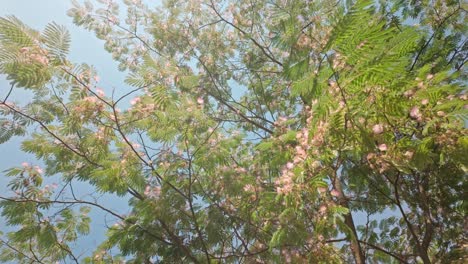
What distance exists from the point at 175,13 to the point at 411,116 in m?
6.17

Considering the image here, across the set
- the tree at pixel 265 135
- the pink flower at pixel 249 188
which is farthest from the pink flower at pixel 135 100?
the pink flower at pixel 249 188

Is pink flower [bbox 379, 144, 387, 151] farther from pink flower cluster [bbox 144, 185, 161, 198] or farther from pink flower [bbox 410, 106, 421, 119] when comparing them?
pink flower cluster [bbox 144, 185, 161, 198]

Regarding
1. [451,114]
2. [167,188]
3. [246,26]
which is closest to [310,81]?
[451,114]

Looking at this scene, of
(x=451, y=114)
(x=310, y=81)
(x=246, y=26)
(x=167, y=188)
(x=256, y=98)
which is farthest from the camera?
(x=256, y=98)

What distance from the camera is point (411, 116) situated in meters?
2.85

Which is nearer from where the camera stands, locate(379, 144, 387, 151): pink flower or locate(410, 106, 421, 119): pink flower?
locate(410, 106, 421, 119): pink flower

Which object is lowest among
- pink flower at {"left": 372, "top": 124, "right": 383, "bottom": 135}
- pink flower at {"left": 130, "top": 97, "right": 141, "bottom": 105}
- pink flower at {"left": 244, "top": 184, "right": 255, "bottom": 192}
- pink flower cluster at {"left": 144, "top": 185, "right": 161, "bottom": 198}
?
pink flower at {"left": 372, "top": 124, "right": 383, "bottom": 135}

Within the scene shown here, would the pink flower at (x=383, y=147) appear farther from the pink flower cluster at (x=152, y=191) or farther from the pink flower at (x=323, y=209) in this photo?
the pink flower cluster at (x=152, y=191)

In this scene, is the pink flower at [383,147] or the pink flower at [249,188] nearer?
the pink flower at [383,147]

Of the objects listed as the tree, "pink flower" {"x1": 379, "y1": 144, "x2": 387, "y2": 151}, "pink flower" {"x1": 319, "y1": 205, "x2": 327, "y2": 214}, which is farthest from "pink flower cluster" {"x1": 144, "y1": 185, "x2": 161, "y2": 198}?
"pink flower" {"x1": 379, "y1": 144, "x2": 387, "y2": 151}

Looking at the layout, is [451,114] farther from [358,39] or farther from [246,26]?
[246,26]

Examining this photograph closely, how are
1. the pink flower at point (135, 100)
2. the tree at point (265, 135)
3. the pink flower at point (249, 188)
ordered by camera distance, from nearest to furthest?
the tree at point (265, 135) < the pink flower at point (135, 100) < the pink flower at point (249, 188)

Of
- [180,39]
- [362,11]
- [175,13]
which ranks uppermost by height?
[175,13]

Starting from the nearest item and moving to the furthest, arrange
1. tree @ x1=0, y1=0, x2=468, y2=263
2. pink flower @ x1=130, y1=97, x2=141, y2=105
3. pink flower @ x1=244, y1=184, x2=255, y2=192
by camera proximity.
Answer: tree @ x1=0, y1=0, x2=468, y2=263
pink flower @ x1=130, y1=97, x2=141, y2=105
pink flower @ x1=244, y1=184, x2=255, y2=192
